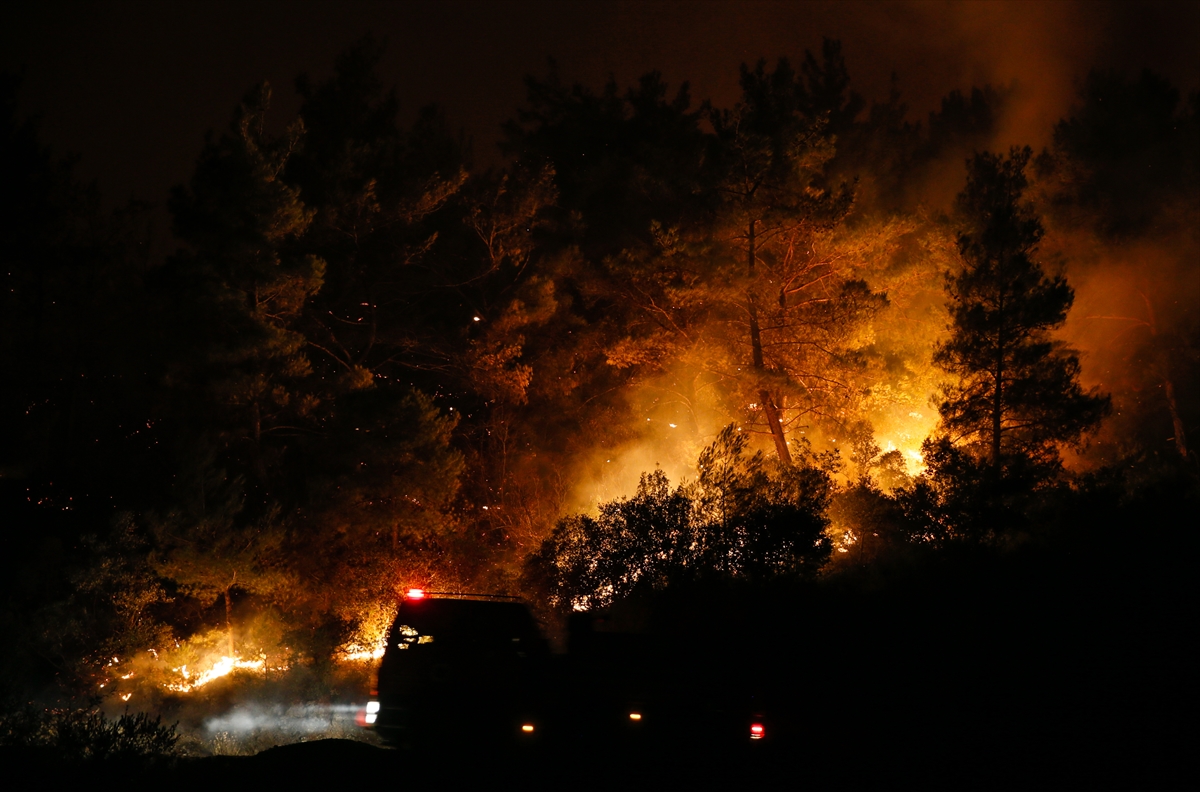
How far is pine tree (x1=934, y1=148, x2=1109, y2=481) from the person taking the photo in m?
20.9

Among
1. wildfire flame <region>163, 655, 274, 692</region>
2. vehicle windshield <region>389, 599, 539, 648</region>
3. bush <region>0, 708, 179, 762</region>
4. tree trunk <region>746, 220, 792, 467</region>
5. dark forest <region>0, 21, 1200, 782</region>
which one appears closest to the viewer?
bush <region>0, 708, 179, 762</region>

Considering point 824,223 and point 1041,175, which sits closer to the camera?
point 824,223

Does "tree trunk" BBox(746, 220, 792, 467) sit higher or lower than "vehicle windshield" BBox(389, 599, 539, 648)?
higher

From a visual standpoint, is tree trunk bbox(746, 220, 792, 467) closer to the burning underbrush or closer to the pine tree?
the pine tree

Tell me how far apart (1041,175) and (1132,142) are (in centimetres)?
322

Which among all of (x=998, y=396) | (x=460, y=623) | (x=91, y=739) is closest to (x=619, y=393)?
(x=998, y=396)

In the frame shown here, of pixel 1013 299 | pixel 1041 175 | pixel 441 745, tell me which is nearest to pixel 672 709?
pixel 441 745

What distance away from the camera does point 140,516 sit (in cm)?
2262

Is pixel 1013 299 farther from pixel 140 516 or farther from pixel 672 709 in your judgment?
pixel 140 516

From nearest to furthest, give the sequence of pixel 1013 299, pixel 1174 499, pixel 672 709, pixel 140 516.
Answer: pixel 672 709 → pixel 1174 499 → pixel 1013 299 → pixel 140 516

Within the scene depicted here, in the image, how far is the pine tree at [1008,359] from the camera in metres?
20.9

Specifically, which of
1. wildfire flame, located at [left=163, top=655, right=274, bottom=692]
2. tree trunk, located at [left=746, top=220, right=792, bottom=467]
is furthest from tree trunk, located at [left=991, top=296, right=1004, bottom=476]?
wildfire flame, located at [left=163, top=655, right=274, bottom=692]

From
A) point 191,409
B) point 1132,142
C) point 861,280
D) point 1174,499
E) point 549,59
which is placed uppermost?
point 549,59

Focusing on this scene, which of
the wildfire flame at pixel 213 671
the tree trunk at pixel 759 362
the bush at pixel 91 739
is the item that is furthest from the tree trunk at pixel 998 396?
the bush at pixel 91 739
